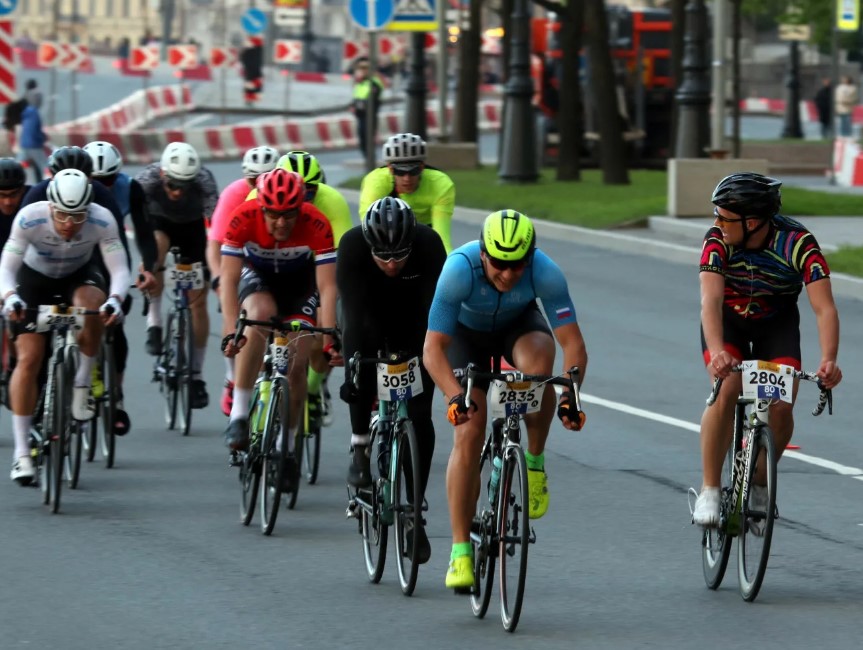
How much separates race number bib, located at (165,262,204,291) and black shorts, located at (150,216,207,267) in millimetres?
131

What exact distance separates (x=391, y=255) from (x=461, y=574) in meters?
1.42

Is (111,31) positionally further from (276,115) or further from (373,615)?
(373,615)

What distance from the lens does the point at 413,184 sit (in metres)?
11.8

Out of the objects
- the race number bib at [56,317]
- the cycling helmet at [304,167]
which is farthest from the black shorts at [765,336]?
the race number bib at [56,317]

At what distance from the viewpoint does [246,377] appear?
34.1ft

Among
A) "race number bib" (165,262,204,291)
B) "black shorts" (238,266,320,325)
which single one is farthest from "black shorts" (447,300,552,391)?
"race number bib" (165,262,204,291)

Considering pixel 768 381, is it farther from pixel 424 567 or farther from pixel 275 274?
pixel 275 274

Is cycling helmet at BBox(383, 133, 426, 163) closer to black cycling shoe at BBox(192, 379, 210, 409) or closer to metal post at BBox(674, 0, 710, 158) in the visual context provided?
black cycling shoe at BBox(192, 379, 210, 409)

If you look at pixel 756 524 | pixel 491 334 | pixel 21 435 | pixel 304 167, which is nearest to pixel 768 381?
pixel 756 524

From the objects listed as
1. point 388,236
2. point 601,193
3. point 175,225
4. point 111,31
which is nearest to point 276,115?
point 601,193

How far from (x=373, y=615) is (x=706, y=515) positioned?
4.54 feet

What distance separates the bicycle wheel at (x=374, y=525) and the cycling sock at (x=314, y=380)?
223 cm

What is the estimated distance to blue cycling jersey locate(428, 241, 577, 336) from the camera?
26.6 feet

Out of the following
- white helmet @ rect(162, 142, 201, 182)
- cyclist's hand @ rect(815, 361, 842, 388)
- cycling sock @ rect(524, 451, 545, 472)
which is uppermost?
white helmet @ rect(162, 142, 201, 182)
